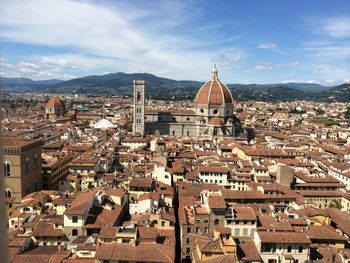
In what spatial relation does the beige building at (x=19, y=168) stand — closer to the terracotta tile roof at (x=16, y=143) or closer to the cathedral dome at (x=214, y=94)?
the terracotta tile roof at (x=16, y=143)

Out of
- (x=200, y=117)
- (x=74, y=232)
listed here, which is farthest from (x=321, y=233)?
(x=200, y=117)

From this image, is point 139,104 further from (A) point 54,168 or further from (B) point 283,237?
(B) point 283,237

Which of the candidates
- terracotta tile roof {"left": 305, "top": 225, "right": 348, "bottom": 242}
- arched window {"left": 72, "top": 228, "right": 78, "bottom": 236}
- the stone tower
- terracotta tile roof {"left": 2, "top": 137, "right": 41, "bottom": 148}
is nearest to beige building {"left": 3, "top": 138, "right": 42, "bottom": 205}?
terracotta tile roof {"left": 2, "top": 137, "right": 41, "bottom": 148}

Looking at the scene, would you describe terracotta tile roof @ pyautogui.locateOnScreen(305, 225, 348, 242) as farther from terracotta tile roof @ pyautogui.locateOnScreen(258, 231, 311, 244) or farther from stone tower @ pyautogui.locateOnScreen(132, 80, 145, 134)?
stone tower @ pyautogui.locateOnScreen(132, 80, 145, 134)

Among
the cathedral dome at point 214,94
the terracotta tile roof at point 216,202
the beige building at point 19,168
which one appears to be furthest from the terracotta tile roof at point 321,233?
the cathedral dome at point 214,94

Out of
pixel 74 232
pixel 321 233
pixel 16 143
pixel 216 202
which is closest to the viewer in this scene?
pixel 74 232

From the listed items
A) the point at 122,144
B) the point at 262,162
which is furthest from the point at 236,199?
the point at 122,144
